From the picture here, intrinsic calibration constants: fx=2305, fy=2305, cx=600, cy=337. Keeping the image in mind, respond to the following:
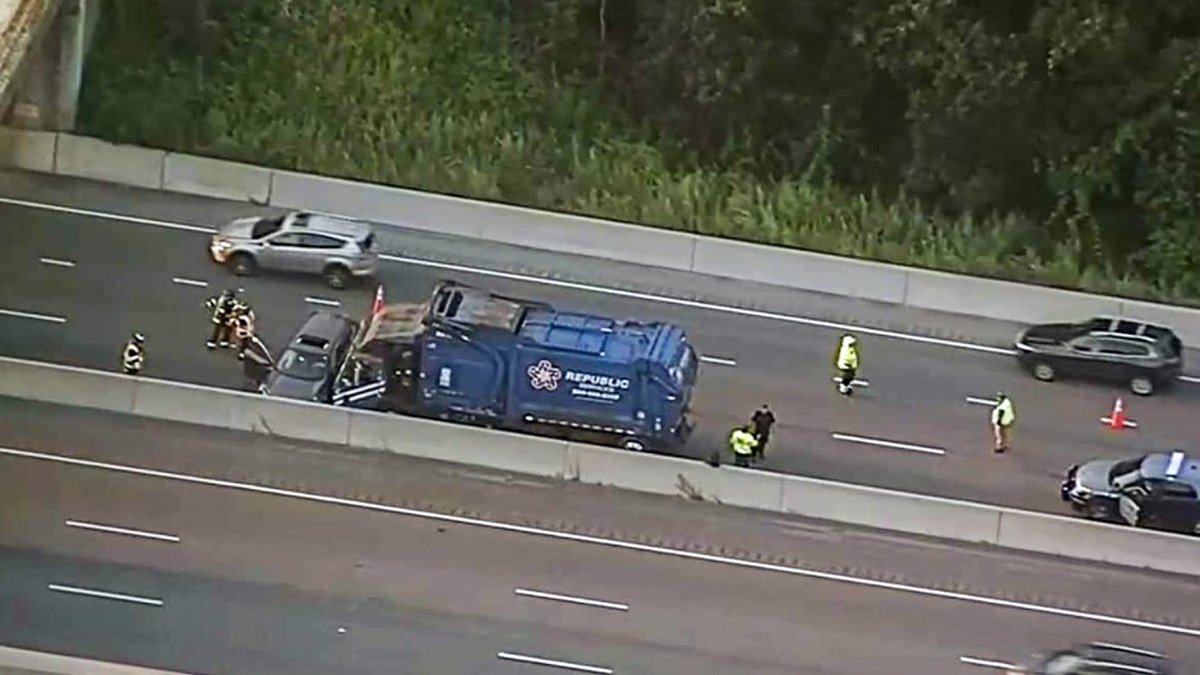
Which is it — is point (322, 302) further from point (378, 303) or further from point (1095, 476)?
point (1095, 476)

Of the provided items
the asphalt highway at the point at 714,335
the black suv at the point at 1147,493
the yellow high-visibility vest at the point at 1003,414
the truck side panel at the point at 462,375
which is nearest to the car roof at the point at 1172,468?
the black suv at the point at 1147,493

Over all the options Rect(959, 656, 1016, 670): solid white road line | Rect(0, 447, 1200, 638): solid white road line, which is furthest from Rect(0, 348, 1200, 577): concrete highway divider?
Rect(959, 656, 1016, 670): solid white road line

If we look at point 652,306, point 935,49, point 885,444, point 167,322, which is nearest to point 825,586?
point 885,444

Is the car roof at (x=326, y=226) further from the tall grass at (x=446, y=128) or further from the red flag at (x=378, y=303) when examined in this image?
the tall grass at (x=446, y=128)

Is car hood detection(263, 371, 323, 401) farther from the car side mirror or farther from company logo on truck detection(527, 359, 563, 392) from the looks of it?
the car side mirror

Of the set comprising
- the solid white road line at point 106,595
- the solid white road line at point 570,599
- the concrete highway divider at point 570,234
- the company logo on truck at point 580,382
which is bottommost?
the solid white road line at point 106,595

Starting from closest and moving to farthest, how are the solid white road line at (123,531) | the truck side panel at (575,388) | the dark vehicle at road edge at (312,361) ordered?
the solid white road line at (123,531), the truck side panel at (575,388), the dark vehicle at road edge at (312,361)
